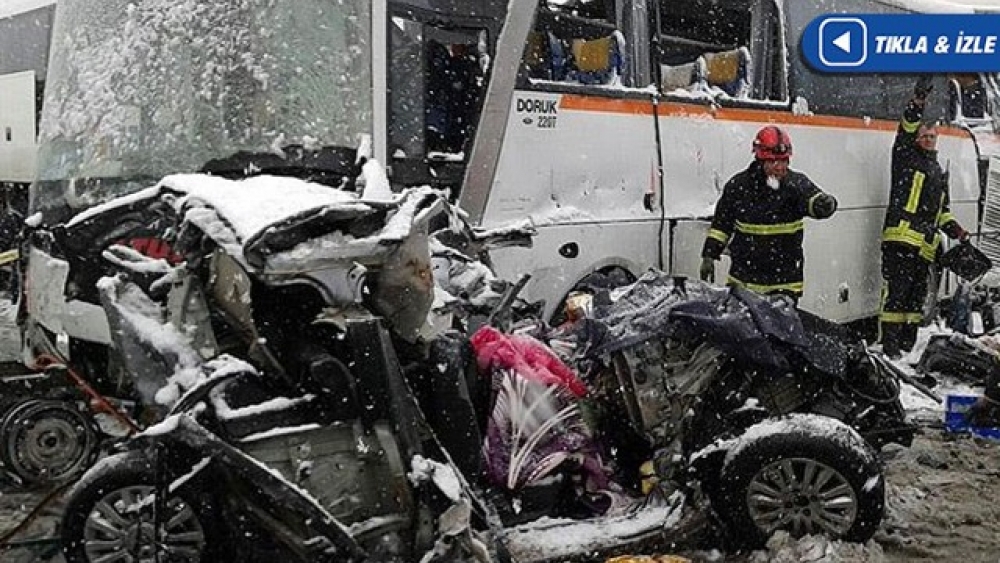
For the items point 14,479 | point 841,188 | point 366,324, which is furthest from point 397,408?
point 841,188

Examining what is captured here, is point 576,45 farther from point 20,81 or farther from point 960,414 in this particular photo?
point 20,81

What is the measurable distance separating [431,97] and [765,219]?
2721 mm

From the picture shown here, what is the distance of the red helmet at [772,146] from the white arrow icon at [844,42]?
87.1 inches

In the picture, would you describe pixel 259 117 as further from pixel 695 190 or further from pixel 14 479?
pixel 695 190

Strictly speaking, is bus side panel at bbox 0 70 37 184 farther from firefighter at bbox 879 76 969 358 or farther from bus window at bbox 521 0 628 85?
firefighter at bbox 879 76 969 358

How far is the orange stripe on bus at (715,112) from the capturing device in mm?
6621

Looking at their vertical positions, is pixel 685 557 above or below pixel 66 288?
below

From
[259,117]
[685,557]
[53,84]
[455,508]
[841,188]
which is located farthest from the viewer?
[841,188]

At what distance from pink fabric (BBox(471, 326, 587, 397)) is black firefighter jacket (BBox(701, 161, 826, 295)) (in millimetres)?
2983

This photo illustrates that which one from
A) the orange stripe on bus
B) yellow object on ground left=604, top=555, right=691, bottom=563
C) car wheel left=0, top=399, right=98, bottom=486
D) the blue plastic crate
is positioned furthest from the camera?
the orange stripe on bus

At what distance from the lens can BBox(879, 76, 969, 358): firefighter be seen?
9062mm

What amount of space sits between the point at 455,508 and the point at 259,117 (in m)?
2.54

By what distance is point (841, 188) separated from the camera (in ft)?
29.7

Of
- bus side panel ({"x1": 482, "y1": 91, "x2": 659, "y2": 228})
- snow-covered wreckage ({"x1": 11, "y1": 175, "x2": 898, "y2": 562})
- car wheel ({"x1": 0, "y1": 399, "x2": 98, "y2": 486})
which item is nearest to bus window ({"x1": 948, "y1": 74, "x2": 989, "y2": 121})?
bus side panel ({"x1": 482, "y1": 91, "x2": 659, "y2": 228})
